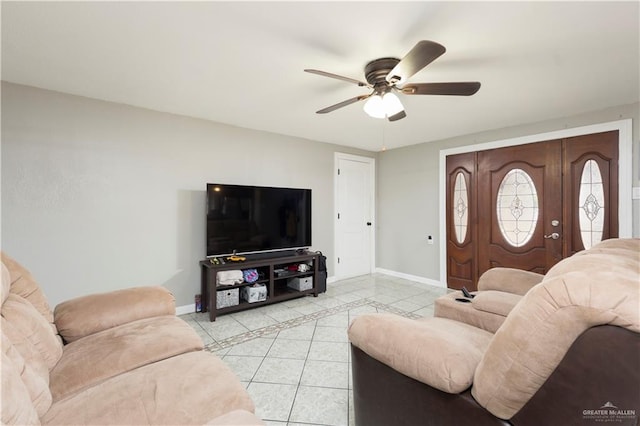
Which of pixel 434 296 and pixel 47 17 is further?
pixel 434 296

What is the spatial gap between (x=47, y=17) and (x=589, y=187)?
4.89 metres

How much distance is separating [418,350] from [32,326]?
1.65m

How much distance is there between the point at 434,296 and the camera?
12.8ft

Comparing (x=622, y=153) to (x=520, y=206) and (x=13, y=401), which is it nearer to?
(x=520, y=206)

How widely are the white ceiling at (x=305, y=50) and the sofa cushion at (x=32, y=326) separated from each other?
1.54 m

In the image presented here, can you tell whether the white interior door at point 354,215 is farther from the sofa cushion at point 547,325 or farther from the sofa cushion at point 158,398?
the sofa cushion at point 547,325

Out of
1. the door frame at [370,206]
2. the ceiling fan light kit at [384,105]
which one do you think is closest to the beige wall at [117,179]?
the door frame at [370,206]

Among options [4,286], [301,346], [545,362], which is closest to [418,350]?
[545,362]

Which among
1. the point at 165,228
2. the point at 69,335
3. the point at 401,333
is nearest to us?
the point at 401,333

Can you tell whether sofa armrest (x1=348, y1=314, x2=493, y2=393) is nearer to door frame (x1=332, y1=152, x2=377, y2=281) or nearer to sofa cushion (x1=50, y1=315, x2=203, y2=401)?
sofa cushion (x1=50, y1=315, x2=203, y2=401)

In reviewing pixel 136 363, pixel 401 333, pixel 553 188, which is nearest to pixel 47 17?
pixel 136 363

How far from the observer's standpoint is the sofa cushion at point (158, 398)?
3.21 feet

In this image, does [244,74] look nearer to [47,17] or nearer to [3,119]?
[47,17]

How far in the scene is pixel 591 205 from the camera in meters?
3.16
